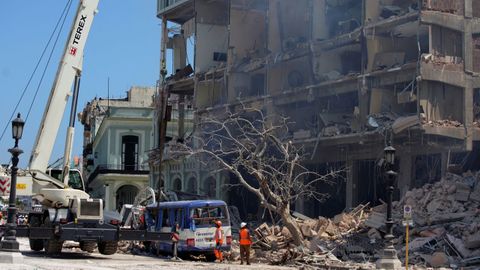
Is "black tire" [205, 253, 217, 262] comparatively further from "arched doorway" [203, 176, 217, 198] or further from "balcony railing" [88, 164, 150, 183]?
"balcony railing" [88, 164, 150, 183]

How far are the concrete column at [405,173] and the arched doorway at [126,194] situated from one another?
39.2 metres

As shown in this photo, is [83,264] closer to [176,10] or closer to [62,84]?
[62,84]

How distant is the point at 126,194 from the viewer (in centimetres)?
7556

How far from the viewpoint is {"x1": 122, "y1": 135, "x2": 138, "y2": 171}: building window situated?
7356cm

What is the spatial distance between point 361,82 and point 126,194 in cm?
3941

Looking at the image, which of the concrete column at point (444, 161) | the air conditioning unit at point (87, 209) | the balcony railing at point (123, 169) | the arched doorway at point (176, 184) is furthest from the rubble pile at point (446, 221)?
the balcony railing at point (123, 169)

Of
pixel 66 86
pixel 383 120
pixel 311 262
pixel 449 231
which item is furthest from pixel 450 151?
pixel 66 86

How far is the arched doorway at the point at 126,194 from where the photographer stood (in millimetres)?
74562

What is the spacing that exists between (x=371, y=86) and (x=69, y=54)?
16979mm

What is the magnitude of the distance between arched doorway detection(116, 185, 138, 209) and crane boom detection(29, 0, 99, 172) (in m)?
46.0

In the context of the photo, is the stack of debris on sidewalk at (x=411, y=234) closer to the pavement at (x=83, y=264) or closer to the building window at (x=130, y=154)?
the pavement at (x=83, y=264)

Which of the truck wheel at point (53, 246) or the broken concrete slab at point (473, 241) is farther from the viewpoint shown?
the truck wheel at point (53, 246)

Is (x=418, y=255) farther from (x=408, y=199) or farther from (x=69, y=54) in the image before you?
(x=69, y=54)

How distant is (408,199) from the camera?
114 feet
